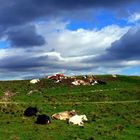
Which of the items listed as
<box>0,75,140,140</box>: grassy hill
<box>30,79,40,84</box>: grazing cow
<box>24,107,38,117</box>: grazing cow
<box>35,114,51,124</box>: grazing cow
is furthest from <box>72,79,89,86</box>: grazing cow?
<box>35,114,51,124</box>: grazing cow

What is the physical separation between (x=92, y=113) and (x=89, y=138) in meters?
16.8

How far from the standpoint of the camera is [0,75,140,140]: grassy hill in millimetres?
45531

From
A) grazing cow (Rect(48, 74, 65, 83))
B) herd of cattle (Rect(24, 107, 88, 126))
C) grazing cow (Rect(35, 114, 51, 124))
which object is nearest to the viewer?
grazing cow (Rect(35, 114, 51, 124))

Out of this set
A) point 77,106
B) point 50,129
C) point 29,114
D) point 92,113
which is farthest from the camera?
point 77,106

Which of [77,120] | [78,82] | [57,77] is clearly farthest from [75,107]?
[57,77]

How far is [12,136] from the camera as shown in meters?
44.0

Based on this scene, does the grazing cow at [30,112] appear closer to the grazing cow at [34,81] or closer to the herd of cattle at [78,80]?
the herd of cattle at [78,80]

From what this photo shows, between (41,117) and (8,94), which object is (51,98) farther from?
(41,117)

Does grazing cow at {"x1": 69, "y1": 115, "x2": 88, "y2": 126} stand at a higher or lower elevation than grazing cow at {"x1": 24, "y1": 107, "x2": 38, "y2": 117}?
lower

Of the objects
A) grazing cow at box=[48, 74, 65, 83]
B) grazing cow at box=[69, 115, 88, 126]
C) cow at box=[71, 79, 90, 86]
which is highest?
grazing cow at box=[48, 74, 65, 83]

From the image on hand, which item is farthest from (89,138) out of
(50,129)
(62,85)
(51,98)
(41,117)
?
(62,85)

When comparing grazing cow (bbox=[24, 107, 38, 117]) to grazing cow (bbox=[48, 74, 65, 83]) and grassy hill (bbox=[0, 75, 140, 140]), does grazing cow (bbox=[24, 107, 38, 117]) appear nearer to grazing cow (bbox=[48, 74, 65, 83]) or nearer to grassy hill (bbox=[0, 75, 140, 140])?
grassy hill (bbox=[0, 75, 140, 140])

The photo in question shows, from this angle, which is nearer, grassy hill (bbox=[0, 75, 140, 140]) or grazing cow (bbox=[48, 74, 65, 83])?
grassy hill (bbox=[0, 75, 140, 140])

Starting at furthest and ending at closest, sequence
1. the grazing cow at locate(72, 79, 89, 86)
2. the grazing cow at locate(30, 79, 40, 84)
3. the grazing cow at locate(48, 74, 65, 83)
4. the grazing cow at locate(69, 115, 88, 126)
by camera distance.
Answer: the grazing cow at locate(48, 74, 65, 83) → the grazing cow at locate(30, 79, 40, 84) → the grazing cow at locate(72, 79, 89, 86) → the grazing cow at locate(69, 115, 88, 126)
